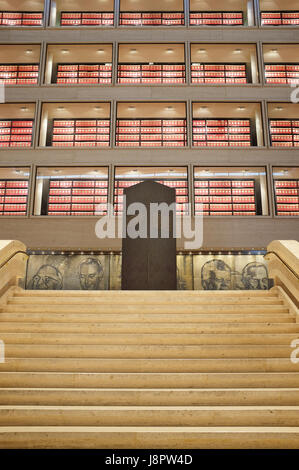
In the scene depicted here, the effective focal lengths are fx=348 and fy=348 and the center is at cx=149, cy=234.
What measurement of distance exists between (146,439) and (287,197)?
9.42 meters

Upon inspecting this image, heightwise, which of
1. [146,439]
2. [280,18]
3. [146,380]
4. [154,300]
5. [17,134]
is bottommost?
[146,439]

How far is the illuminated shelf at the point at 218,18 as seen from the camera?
11.5m

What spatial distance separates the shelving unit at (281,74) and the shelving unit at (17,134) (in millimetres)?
7785

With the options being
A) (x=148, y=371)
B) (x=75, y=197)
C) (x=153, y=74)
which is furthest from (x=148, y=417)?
(x=153, y=74)

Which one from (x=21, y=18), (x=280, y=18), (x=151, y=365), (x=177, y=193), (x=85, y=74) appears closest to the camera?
(x=151, y=365)

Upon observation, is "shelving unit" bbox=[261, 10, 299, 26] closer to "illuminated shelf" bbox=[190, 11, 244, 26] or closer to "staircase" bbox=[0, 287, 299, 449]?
"illuminated shelf" bbox=[190, 11, 244, 26]

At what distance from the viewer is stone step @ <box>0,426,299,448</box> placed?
2242 millimetres

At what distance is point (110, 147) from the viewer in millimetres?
10336

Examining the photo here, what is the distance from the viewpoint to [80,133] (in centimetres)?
1099

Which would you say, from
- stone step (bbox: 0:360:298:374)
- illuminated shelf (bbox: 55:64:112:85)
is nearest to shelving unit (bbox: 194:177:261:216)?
illuminated shelf (bbox: 55:64:112:85)

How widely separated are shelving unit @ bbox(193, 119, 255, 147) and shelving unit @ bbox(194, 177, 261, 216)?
46.7 inches

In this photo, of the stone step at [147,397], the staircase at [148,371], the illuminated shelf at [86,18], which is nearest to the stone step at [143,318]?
the staircase at [148,371]

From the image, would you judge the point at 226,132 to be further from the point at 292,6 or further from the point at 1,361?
the point at 1,361

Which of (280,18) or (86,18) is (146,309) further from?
(280,18)
